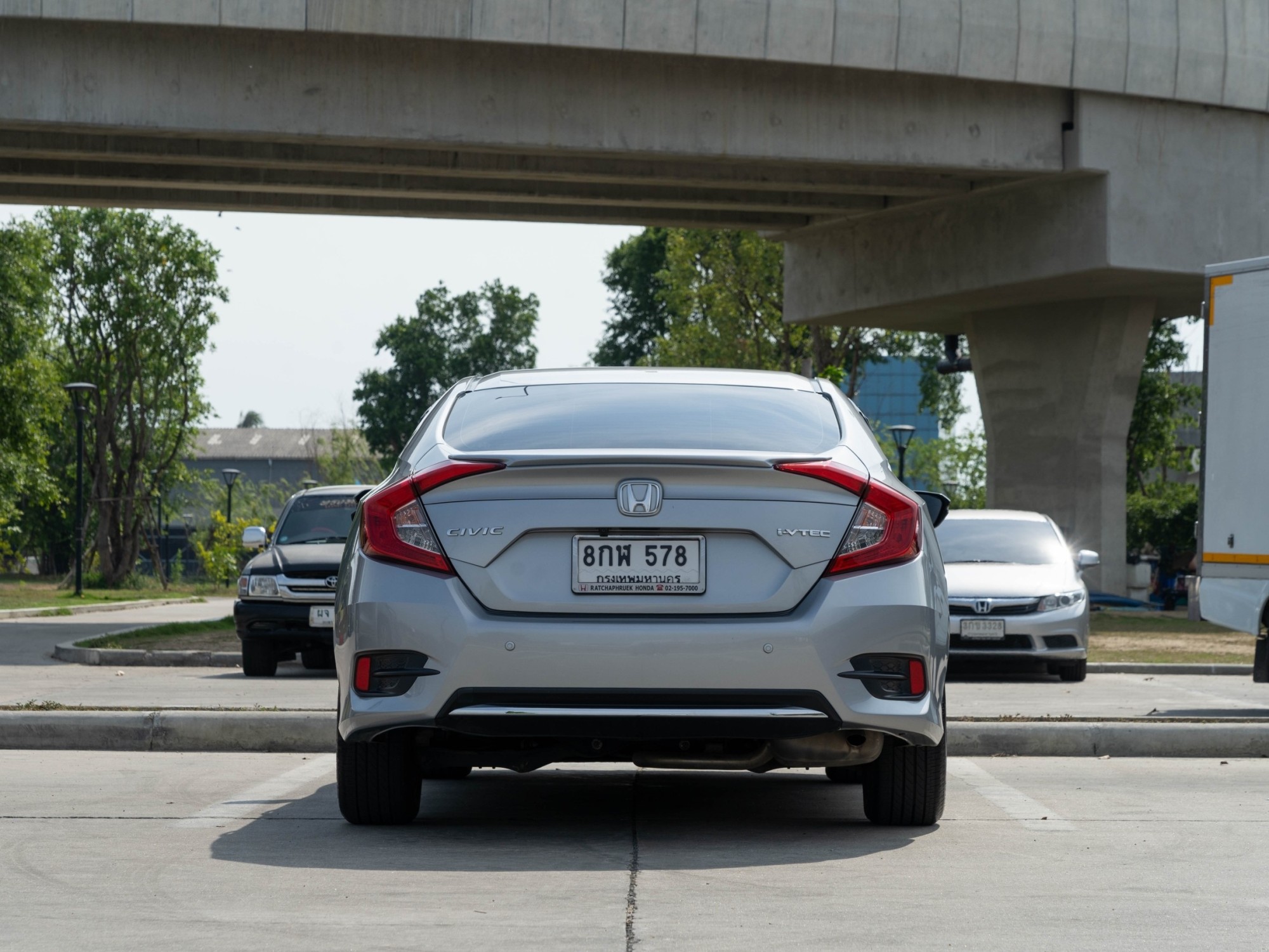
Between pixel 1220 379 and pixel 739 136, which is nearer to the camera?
pixel 1220 379

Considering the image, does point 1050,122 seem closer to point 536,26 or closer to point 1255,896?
point 536,26

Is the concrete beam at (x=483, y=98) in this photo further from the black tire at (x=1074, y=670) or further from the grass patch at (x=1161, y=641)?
the black tire at (x=1074, y=670)

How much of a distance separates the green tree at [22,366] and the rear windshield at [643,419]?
1561 inches

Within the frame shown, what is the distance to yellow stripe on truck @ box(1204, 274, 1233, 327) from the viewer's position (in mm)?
12281

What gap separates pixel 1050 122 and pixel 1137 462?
28447 mm

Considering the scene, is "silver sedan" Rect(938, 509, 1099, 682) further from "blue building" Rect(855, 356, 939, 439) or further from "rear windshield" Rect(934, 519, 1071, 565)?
"blue building" Rect(855, 356, 939, 439)

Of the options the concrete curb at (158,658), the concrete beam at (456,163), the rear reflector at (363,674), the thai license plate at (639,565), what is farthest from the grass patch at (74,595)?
the thai license plate at (639,565)

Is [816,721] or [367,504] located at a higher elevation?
[367,504]

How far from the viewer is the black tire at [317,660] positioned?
1659 cm

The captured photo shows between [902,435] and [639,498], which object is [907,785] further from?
[902,435]

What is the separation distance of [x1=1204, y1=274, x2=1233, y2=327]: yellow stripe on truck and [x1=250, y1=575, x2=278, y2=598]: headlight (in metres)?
7.78

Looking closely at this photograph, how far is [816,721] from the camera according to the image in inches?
216

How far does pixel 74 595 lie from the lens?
41.3 metres

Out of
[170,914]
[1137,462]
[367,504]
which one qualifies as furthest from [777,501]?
[1137,462]
